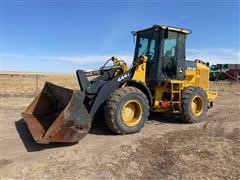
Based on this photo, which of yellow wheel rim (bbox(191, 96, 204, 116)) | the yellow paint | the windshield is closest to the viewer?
the yellow paint

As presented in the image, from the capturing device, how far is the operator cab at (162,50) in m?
8.92

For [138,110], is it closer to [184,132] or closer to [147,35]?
[184,132]

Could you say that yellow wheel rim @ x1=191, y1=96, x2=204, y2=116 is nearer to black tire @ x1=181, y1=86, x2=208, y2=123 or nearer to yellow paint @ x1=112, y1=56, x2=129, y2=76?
black tire @ x1=181, y1=86, x2=208, y2=123

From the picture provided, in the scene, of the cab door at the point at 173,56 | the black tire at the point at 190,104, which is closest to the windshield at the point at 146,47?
the cab door at the point at 173,56

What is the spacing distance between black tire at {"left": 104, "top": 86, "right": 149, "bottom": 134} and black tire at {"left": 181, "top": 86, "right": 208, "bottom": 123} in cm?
173

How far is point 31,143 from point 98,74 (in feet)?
8.01

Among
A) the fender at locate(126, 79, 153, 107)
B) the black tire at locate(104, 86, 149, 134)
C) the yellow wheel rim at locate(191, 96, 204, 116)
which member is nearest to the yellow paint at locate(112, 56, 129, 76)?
the fender at locate(126, 79, 153, 107)

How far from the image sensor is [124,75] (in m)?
8.13

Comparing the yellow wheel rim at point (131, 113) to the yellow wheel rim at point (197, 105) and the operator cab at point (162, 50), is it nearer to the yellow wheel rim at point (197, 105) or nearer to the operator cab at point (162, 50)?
the operator cab at point (162, 50)

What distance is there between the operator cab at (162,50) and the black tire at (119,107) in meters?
1.34

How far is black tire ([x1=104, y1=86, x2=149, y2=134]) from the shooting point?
24.1 ft

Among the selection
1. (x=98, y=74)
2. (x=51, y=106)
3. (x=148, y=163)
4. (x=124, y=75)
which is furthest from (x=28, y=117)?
(x=148, y=163)

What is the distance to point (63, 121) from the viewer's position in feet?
A: 21.2

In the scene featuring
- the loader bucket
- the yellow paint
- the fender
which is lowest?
the loader bucket
